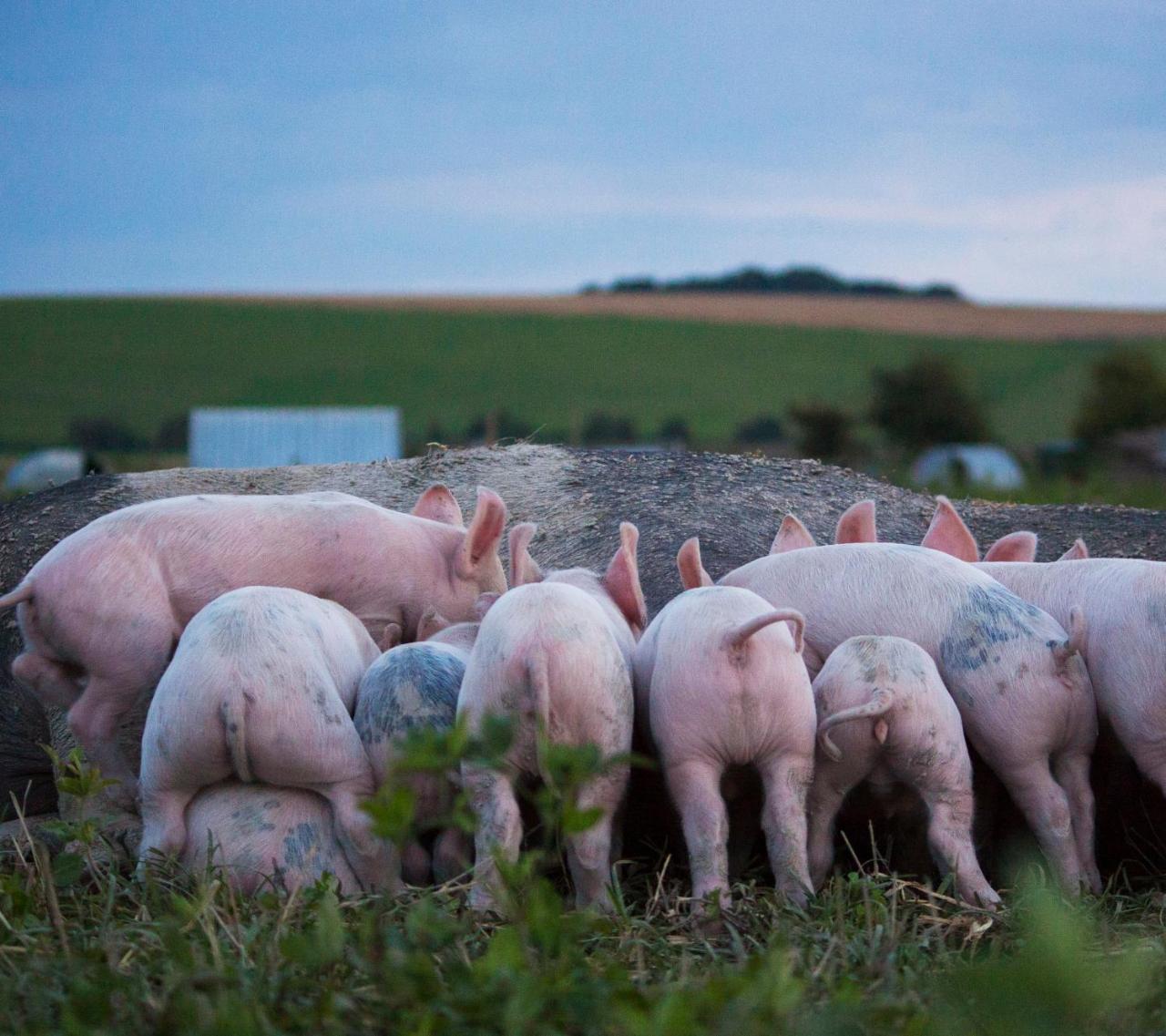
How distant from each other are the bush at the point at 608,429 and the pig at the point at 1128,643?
31114 millimetres

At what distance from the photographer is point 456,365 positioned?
40.3 m

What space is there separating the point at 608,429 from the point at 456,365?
6029 millimetres

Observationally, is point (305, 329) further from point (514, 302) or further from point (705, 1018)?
point (705, 1018)

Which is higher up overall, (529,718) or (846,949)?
(529,718)

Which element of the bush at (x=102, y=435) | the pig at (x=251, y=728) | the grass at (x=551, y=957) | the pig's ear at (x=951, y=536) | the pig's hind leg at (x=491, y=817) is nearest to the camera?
the grass at (x=551, y=957)

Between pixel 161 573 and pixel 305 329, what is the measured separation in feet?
122

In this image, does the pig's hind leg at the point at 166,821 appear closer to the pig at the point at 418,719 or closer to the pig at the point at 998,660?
the pig at the point at 418,719

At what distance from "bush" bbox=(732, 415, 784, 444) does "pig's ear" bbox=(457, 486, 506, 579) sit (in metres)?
32.8

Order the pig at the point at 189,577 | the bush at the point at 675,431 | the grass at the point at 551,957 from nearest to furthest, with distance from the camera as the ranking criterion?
the grass at the point at 551,957 < the pig at the point at 189,577 < the bush at the point at 675,431

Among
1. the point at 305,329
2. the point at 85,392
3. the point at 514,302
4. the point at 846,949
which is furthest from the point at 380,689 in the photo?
the point at 514,302

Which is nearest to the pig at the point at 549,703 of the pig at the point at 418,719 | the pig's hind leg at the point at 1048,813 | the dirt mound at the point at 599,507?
the pig at the point at 418,719

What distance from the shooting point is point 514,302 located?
45.7m

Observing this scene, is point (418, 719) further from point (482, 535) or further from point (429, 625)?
point (482, 535)

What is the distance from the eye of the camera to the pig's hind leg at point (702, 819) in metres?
3.38
